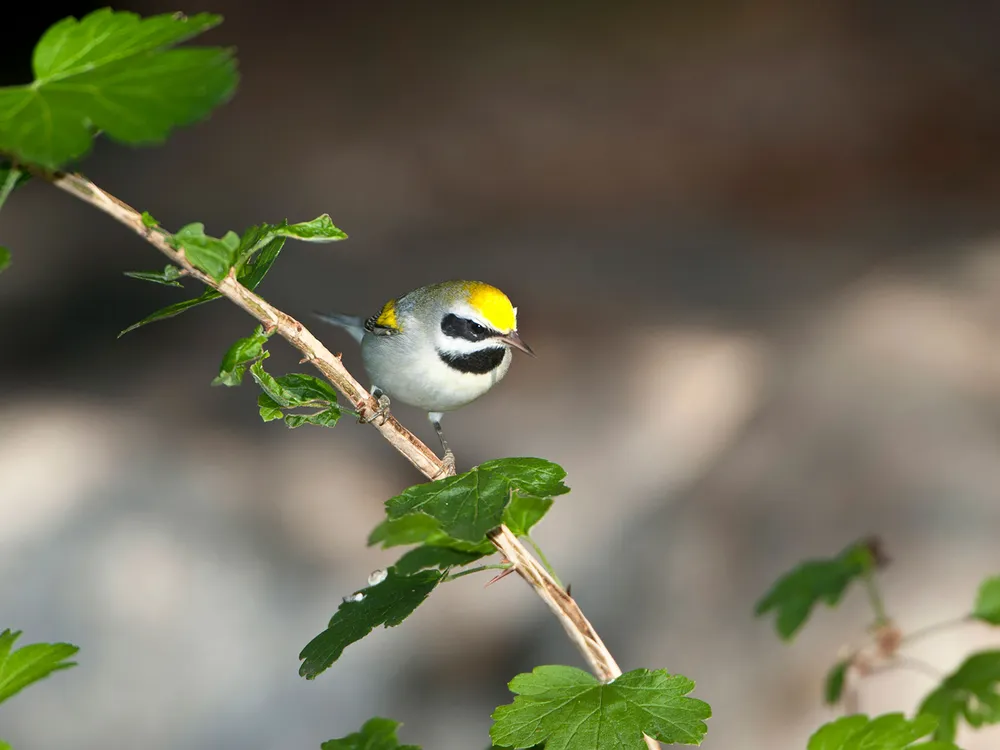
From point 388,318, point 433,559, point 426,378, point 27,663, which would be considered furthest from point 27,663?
point 388,318

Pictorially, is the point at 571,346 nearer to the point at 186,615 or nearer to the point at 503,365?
the point at 186,615

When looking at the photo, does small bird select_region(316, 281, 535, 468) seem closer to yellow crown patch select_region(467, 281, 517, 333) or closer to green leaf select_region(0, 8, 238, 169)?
yellow crown patch select_region(467, 281, 517, 333)

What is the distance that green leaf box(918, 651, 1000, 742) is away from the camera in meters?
1.71

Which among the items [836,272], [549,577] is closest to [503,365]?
[549,577]

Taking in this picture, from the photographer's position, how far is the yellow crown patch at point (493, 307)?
210cm

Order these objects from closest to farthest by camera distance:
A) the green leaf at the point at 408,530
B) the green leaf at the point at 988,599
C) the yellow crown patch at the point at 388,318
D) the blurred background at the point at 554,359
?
the green leaf at the point at 408,530, the green leaf at the point at 988,599, the yellow crown patch at the point at 388,318, the blurred background at the point at 554,359

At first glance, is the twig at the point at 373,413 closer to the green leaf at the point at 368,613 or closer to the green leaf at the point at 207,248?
the green leaf at the point at 207,248

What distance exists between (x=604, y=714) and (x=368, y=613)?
0.30 m

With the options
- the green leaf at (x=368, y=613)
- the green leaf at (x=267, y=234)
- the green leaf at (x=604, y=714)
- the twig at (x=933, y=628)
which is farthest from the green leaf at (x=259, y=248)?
the twig at (x=933, y=628)

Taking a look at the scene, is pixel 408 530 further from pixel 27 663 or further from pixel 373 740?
pixel 27 663

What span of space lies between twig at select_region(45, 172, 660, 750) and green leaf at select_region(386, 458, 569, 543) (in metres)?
0.11

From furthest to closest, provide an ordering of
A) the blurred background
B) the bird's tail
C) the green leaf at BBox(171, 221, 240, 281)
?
the blurred background < the bird's tail < the green leaf at BBox(171, 221, 240, 281)

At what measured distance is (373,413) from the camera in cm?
121

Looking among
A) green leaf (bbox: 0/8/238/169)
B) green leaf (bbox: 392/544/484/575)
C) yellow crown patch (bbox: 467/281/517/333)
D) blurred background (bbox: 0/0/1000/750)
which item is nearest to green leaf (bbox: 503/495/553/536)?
green leaf (bbox: 392/544/484/575)
